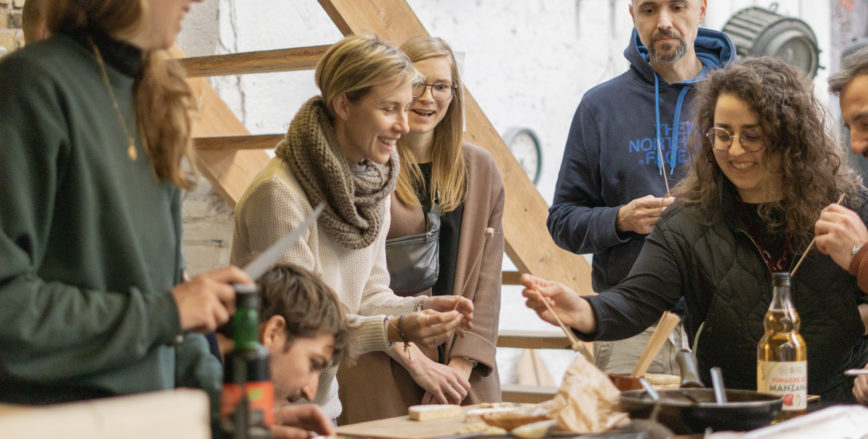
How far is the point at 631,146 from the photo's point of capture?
115 inches

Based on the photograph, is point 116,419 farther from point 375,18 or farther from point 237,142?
point 237,142

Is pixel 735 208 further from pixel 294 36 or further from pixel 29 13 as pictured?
pixel 294 36

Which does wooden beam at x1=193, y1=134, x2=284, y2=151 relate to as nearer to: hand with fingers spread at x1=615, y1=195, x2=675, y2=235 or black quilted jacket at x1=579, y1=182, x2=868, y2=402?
hand with fingers spread at x1=615, y1=195, x2=675, y2=235

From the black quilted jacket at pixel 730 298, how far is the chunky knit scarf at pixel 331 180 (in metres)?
0.58

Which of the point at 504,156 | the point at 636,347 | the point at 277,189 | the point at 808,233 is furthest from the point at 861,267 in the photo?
the point at 504,156

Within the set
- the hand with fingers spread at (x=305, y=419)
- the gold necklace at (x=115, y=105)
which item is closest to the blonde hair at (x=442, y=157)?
the hand with fingers spread at (x=305, y=419)

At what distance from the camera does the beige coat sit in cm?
252

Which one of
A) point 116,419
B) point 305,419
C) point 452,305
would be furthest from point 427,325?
point 116,419

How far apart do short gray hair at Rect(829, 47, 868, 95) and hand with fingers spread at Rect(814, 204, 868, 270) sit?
0.44 metres

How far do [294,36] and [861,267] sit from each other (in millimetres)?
2832

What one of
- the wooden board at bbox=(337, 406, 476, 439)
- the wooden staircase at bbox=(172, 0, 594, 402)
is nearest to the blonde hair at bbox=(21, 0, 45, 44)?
the wooden staircase at bbox=(172, 0, 594, 402)

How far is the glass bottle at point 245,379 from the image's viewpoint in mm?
1026

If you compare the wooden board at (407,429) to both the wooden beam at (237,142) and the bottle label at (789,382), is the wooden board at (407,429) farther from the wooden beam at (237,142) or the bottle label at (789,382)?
the wooden beam at (237,142)

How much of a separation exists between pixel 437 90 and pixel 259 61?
23.5 inches
